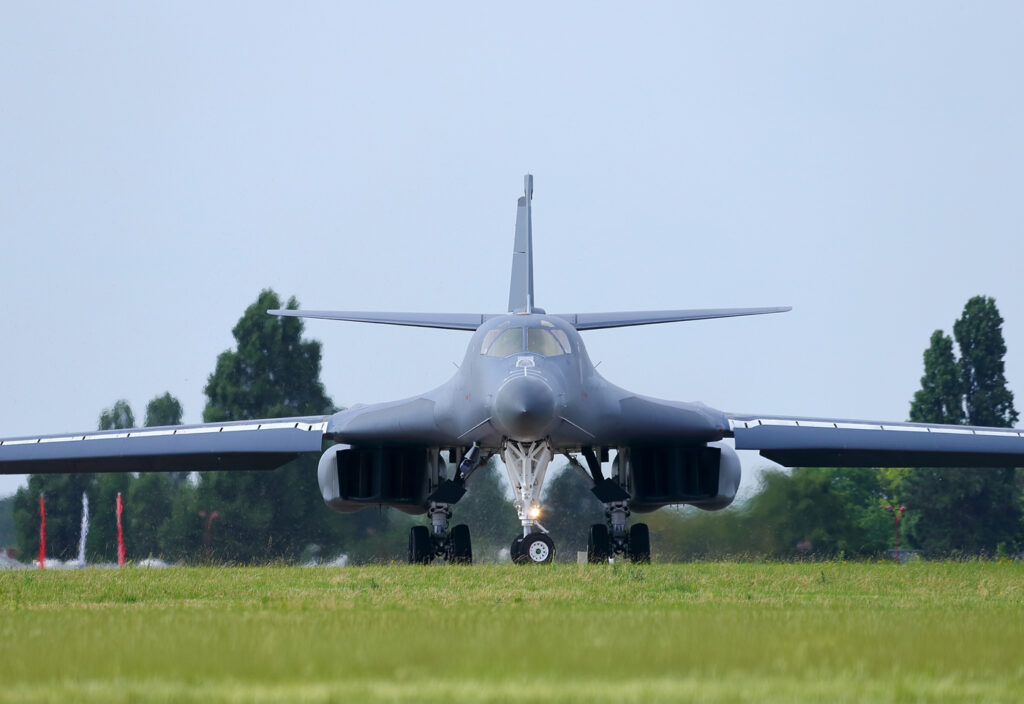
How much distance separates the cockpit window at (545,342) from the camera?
51.5 ft

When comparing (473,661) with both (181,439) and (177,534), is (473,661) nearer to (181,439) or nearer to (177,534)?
(181,439)

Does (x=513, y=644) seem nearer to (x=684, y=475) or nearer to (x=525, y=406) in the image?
(x=525, y=406)

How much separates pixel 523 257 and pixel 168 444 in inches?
226

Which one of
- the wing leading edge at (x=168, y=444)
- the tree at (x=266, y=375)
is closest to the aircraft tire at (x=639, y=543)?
the wing leading edge at (x=168, y=444)

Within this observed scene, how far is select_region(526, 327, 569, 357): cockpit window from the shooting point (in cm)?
1570

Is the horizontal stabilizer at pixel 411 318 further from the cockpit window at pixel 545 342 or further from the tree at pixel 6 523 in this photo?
the tree at pixel 6 523

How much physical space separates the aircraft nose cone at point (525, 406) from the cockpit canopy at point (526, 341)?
79 centimetres

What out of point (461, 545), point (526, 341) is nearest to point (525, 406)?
point (526, 341)

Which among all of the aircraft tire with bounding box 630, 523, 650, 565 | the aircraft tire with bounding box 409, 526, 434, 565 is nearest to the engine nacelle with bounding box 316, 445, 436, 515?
the aircraft tire with bounding box 409, 526, 434, 565

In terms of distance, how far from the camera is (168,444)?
18.4 meters

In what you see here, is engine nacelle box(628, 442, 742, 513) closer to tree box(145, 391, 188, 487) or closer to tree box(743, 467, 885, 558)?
tree box(743, 467, 885, 558)

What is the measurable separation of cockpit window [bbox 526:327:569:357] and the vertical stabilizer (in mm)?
3509

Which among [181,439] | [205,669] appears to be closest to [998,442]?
[181,439]

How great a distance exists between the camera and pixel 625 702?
156 inches
